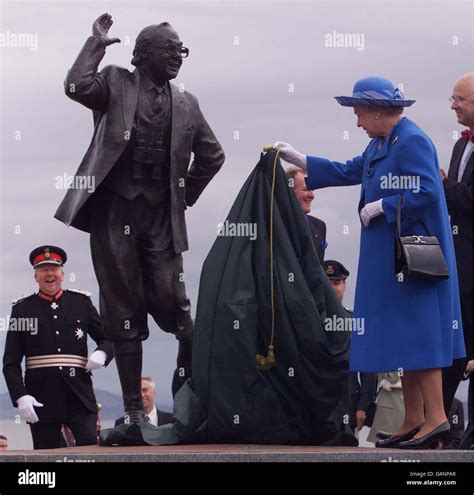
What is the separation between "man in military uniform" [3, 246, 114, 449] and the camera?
12391mm

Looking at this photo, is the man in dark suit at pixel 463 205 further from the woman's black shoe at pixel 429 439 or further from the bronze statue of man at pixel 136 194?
the bronze statue of man at pixel 136 194

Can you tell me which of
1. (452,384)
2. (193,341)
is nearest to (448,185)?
(452,384)

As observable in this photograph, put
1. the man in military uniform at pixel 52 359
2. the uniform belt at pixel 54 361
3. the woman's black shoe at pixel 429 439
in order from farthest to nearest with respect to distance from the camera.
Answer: the uniform belt at pixel 54 361, the man in military uniform at pixel 52 359, the woman's black shoe at pixel 429 439

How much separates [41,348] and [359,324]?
3.24 metres

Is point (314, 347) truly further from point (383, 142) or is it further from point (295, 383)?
point (383, 142)

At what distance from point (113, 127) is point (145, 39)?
66 cm

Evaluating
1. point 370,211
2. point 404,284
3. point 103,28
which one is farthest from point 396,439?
point 103,28

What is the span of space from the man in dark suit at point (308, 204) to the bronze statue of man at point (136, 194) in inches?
65.5

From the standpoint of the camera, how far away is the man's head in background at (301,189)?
40.9ft

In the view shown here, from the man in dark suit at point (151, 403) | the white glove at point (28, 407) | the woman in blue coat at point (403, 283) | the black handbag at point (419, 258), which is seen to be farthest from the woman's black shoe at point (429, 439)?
the man in dark suit at point (151, 403)

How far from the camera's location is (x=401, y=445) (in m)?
9.85

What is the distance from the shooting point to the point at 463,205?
10695mm

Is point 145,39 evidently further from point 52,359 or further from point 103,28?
point 52,359
